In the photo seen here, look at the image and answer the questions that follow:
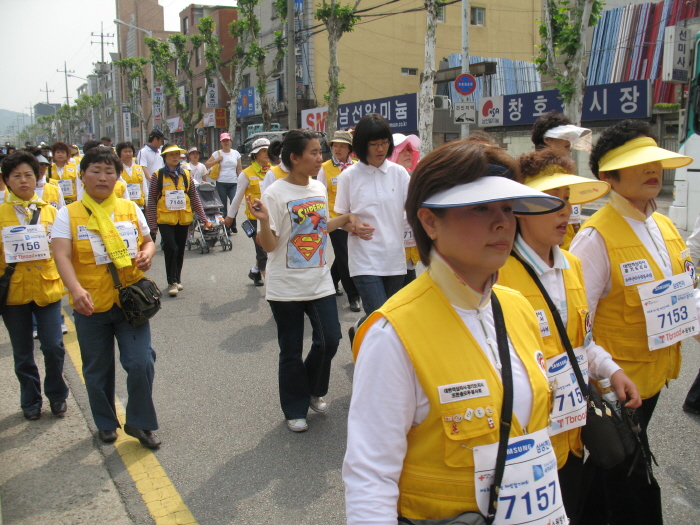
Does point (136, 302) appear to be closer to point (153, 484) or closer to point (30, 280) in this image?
point (153, 484)

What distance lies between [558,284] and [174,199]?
6.50m

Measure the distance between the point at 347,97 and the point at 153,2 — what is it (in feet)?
175

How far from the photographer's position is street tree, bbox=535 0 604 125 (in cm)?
1428

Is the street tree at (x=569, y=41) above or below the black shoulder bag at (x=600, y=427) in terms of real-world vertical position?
above

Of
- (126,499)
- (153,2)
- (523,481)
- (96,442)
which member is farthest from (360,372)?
(153,2)

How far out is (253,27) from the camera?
104 feet

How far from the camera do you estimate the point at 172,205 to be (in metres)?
7.95

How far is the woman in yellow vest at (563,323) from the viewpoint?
2.07m

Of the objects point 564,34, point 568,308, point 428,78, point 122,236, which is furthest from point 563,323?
point 428,78

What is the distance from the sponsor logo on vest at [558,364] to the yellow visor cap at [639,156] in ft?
3.31

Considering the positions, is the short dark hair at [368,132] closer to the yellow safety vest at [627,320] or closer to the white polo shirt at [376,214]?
the white polo shirt at [376,214]

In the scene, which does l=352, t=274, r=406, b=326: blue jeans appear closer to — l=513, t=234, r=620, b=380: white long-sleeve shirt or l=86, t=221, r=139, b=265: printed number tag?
l=86, t=221, r=139, b=265: printed number tag

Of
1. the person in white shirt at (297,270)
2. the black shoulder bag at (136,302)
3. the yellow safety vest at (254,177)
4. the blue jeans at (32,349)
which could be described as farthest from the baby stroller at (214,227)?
the black shoulder bag at (136,302)

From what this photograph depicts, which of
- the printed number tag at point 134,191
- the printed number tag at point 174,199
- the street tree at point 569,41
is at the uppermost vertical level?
the street tree at point 569,41
